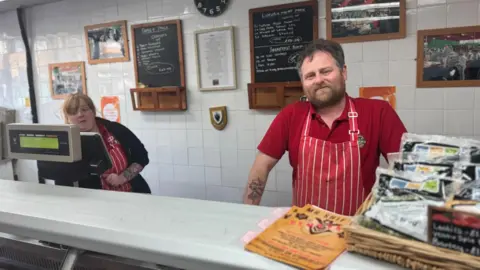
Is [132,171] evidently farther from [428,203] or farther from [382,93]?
[428,203]

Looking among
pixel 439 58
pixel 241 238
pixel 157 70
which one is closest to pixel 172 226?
pixel 241 238

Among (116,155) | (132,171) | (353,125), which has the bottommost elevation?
(132,171)

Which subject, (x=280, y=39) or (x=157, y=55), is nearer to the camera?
(x=280, y=39)

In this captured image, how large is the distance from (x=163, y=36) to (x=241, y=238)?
2.77 m

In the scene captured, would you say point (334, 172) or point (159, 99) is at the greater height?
point (159, 99)

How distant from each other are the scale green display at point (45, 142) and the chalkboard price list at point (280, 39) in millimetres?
1784

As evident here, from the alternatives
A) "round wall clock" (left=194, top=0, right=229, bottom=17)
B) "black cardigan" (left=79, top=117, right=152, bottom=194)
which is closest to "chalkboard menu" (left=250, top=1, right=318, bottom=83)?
"round wall clock" (left=194, top=0, right=229, bottom=17)

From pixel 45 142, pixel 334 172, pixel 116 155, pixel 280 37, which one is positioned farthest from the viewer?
pixel 280 37

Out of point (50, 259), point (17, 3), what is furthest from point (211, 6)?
point (50, 259)

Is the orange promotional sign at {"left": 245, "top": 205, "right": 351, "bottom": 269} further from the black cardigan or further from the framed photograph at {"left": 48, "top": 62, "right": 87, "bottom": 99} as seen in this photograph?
the framed photograph at {"left": 48, "top": 62, "right": 87, "bottom": 99}

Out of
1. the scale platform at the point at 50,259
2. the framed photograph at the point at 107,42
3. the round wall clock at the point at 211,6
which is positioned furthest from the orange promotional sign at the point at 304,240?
the framed photograph at the point at 107,42

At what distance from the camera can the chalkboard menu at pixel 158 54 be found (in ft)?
11.1

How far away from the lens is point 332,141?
182 cm

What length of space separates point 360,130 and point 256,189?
1.78ft
